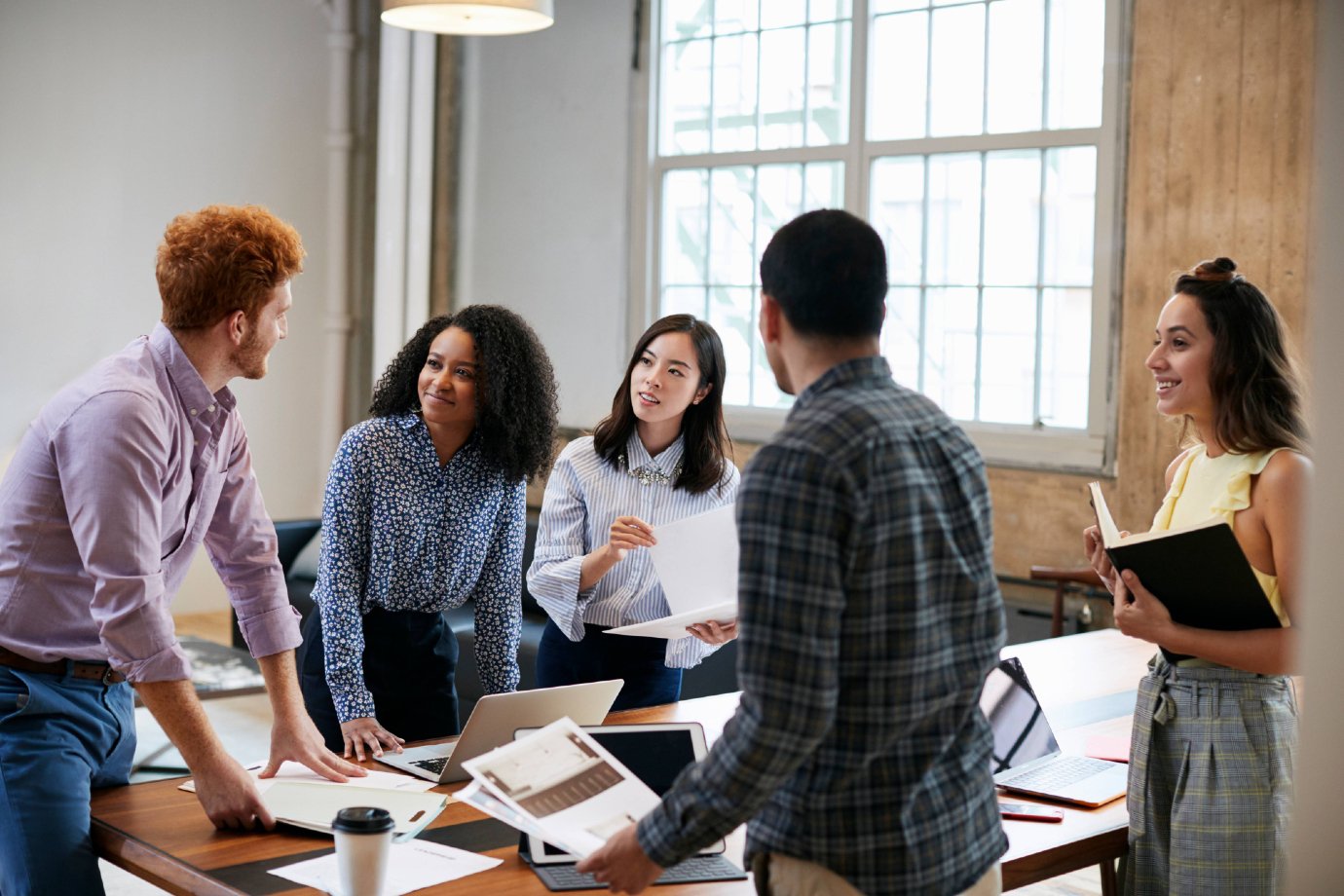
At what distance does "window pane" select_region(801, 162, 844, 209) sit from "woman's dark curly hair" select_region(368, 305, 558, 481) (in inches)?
139

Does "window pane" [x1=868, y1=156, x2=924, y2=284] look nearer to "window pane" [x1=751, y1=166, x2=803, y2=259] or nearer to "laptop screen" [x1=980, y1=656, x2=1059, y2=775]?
"window pane" [x1=751, y1=166, x2=803, y2=259]

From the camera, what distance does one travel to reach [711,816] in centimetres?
141

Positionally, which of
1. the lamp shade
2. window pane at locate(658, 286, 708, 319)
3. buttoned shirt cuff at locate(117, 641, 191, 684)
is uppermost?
the lamp shade

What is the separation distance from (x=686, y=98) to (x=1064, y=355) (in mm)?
2467

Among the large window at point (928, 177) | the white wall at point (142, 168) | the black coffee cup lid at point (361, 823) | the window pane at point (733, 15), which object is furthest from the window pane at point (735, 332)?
the black coffee cup lid at point (361, 823)

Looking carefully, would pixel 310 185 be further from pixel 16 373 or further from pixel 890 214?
pixel 890 214

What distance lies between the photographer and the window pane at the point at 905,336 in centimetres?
618

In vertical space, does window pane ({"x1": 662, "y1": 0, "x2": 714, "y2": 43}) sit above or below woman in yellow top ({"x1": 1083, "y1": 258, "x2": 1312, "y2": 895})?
above

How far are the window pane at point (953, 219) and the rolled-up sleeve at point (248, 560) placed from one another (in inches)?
166

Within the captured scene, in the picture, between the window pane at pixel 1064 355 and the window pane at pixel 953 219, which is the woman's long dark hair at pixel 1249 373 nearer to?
the window pane at pixel 1064 355

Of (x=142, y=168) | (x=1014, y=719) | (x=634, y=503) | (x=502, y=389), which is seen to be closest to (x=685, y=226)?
(x=142, y=168)

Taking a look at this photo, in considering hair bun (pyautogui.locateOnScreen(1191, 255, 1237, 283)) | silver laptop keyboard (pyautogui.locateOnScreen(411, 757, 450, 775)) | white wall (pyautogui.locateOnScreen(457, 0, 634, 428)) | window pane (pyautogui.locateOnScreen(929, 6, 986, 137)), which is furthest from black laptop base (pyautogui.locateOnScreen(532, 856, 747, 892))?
white wall (pyautogui.locateOnScreen(457, 0, 634, 428))

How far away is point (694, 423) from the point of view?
3268mm

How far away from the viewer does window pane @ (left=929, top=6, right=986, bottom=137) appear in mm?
5941
